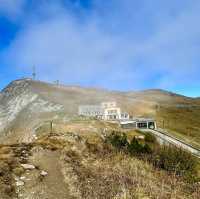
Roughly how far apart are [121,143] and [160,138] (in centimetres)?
4298

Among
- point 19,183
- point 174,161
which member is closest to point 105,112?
point 174,161

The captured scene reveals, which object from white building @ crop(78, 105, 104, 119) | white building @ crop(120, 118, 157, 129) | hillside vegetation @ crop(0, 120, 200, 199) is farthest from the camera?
white building @ crop(78, 105, 104, 119)

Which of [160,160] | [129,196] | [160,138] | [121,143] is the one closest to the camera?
[129,196]

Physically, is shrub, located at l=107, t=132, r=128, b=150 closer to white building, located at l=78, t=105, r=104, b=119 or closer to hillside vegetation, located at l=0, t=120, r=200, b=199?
hillside vegetation, located at l=0, t=120, r=200, b=199

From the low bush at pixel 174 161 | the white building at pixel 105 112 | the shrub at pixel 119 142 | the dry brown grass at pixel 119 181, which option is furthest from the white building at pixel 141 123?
the dry brown grass at pixel 119 181

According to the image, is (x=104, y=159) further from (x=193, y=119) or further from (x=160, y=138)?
(x=193, y=119)

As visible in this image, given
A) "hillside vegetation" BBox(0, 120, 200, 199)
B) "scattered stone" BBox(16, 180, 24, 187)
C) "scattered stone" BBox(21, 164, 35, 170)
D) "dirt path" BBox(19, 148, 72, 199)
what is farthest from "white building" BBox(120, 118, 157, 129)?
"scattered stone" BBox(16, 180, 24, 187)

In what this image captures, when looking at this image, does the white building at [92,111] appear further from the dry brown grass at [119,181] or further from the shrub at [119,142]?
the dry brown grass at [119,181]

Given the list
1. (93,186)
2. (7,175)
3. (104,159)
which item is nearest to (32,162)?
(7,175)

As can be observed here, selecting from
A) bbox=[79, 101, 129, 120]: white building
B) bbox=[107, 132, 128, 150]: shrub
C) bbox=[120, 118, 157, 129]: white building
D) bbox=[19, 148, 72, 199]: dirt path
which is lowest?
bbox=[19, 148, 72, 199]: dirt path

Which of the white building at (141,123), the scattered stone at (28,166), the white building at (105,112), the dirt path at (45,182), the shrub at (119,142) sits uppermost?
the white building at (105,112)

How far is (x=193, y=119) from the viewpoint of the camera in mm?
198250

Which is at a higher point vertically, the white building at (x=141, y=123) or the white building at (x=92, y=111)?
the white building at (x=92, y=111)

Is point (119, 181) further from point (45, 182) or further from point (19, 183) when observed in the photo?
point (19, 183)
